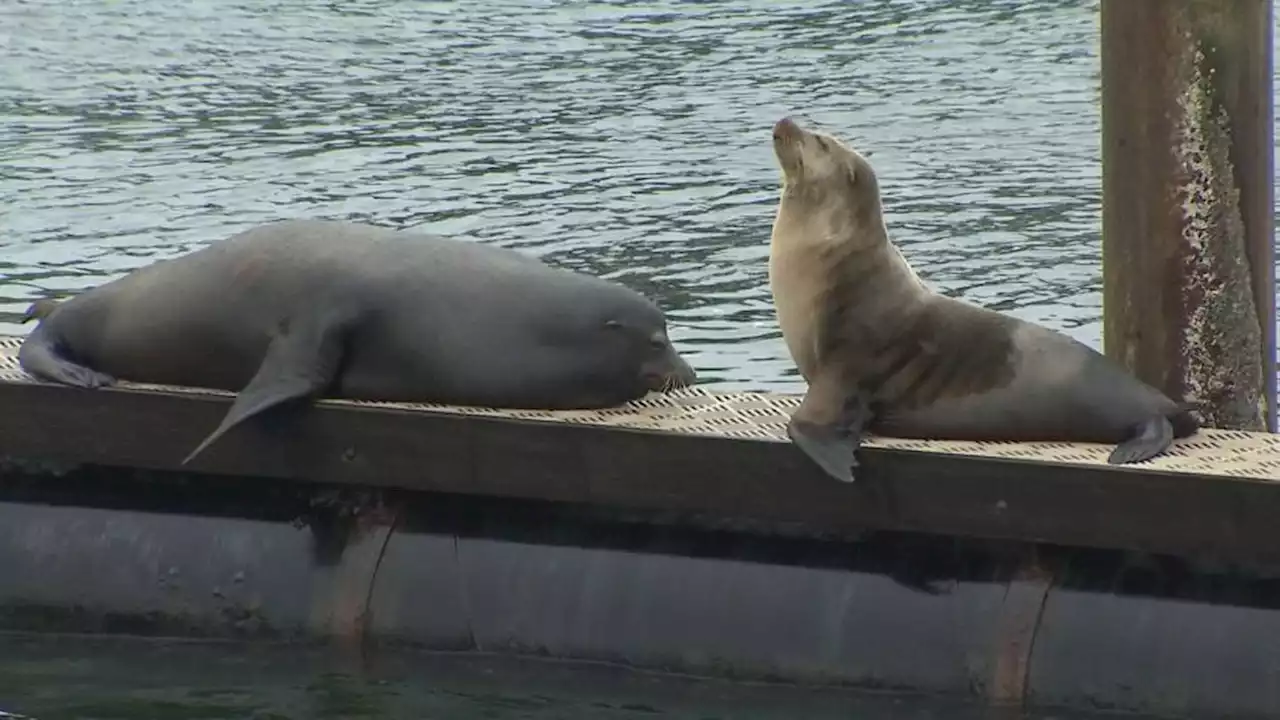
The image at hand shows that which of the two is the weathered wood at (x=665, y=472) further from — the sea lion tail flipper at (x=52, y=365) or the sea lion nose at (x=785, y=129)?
the sea lion nose at (x=785, y=129)

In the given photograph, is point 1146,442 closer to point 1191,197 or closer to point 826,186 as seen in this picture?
point 1191,197

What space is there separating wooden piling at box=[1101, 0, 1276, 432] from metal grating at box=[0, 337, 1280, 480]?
0.58 m

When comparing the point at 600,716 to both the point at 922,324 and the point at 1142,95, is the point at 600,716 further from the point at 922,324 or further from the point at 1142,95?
the point at 1142,95

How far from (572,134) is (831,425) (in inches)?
443

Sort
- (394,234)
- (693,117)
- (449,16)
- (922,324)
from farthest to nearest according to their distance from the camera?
1. (449,16)
2. (693,117)
3. (394,234)
4. (922,324)

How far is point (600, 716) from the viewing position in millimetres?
5785

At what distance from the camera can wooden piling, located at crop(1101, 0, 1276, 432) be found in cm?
623

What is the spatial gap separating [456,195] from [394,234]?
8186mm

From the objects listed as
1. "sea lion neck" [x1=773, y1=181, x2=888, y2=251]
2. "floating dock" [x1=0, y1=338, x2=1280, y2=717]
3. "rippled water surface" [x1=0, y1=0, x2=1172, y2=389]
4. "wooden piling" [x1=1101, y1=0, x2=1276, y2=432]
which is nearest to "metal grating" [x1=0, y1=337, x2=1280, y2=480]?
"floating dock" [x1=0, y1=338, x2=1280, y2=717]

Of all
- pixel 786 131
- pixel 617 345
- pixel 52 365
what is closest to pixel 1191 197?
pixel 786 131

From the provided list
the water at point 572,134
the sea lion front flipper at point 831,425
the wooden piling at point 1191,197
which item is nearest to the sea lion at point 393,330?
the sea lion front flipper at point 831,425

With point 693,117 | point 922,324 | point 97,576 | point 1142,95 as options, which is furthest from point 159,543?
point 693,117

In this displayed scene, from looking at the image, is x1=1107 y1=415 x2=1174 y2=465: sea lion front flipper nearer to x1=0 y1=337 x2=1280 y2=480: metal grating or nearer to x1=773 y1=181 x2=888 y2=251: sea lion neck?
x1=0 y1=337 x2=1280 y2=480: metal grating

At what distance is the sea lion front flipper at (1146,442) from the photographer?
5.51 metres
